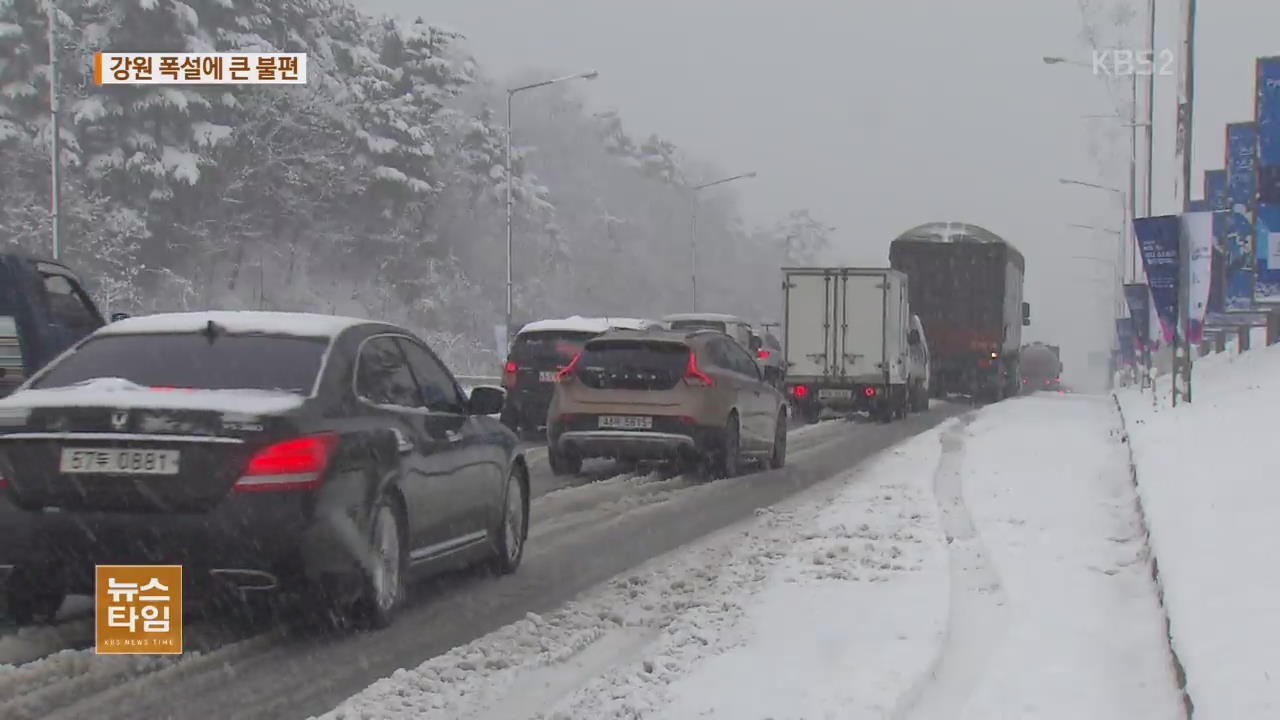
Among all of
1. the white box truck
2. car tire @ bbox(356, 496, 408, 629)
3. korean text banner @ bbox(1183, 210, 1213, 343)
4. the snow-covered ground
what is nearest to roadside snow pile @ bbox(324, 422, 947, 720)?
the snow-covered ground

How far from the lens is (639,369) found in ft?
54.9

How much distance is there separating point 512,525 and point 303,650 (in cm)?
284

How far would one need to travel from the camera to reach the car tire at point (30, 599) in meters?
7.03

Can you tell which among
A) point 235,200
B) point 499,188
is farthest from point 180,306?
point 499,188

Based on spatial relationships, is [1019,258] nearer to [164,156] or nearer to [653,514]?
[164,156]

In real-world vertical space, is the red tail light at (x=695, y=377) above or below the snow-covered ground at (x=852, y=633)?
above

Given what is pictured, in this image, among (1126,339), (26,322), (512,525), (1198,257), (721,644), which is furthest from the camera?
(1126,339)

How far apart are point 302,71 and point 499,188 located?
79.2 feet

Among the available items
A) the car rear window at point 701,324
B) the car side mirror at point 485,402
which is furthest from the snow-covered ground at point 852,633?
the car rear window at point 701,324

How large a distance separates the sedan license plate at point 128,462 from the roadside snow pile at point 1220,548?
4117mm

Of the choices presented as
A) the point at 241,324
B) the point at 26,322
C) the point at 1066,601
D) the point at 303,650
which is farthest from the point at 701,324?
the point at 303,650

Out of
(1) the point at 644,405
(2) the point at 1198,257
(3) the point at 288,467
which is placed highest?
(2) the point at 1198,257

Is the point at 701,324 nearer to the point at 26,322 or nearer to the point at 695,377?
the point at 695,377

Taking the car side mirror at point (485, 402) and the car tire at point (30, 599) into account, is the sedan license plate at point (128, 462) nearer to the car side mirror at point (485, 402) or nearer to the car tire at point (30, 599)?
the car tire at point (30, 599)
